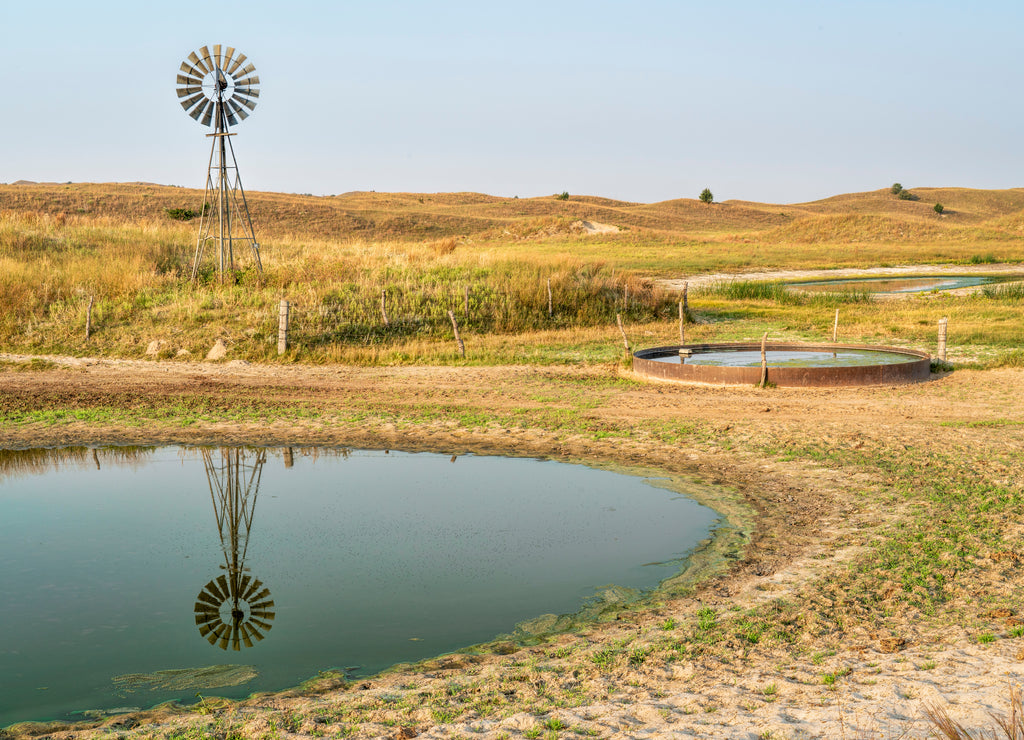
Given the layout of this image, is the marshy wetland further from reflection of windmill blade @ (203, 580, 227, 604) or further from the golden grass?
reflection of windmill blade @ (203, 580, 227, 604)

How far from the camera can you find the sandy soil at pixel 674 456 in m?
4.97

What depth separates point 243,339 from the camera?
2211 centimetres

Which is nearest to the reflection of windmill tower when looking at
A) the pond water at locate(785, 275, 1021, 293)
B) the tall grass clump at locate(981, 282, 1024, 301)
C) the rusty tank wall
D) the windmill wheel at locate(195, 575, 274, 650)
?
the windmill wheel at locate(195, 575, 274, 650)

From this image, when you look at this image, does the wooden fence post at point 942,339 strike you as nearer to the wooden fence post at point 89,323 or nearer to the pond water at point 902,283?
the wooden fence post at point 89,323

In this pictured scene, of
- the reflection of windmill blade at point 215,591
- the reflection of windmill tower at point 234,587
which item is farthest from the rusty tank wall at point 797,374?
the reflection of windmill blade at point 215,591

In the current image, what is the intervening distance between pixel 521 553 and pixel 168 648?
3.30 metres

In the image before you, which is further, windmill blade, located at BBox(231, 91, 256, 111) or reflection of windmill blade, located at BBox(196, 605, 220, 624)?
A: windmill blade, located at BBox(231, 91, 256, 111)

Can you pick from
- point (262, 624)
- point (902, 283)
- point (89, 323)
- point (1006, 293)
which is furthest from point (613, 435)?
point (902, 283)

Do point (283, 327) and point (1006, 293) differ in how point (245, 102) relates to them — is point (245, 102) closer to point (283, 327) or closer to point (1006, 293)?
point (283, 327)

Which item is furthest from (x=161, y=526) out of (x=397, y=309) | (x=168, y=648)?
(x=397, y=309)

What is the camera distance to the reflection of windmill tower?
22.3ft

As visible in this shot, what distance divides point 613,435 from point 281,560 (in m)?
6.28

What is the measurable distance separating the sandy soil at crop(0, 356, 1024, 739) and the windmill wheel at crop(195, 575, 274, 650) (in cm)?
125

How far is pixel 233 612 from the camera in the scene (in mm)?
7184
